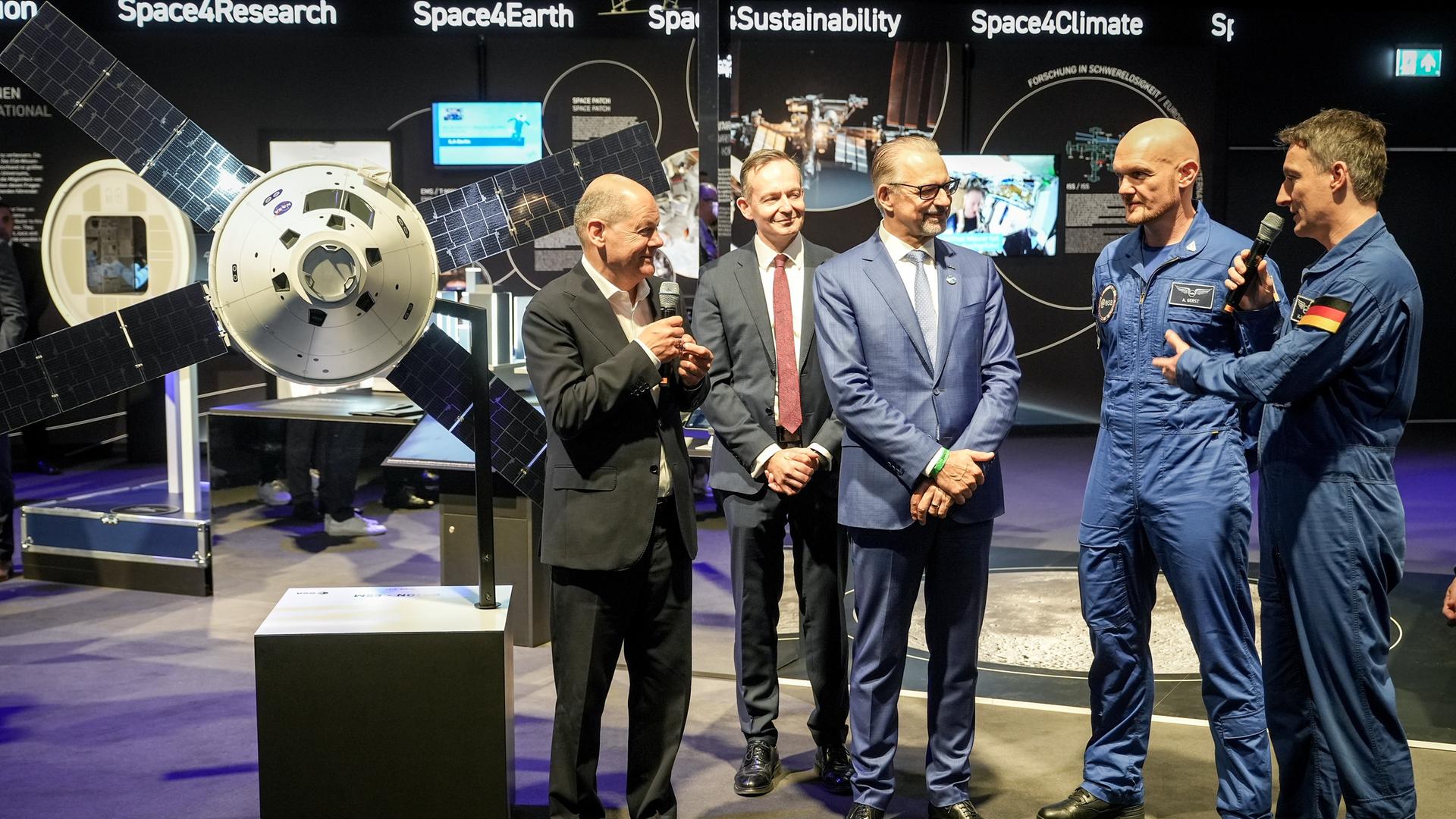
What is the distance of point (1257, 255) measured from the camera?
9.45 feet

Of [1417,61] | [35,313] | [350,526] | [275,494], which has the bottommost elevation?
[350,526]

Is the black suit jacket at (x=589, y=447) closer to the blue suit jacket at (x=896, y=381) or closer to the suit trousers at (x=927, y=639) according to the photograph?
the blue suit jacket at (x=896, y=381)

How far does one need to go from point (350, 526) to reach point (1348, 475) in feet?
16.9

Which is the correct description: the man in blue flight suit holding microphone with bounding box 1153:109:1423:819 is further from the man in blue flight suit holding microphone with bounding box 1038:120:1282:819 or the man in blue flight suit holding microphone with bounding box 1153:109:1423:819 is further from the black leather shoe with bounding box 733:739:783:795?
the black leather shoe with bounding box 733:739:783:795

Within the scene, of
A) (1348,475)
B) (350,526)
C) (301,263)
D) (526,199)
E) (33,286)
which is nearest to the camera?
(301,263)

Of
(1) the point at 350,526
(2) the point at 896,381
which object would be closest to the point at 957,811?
(2) the point at 896,381

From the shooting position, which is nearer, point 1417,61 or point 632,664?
point 632,664

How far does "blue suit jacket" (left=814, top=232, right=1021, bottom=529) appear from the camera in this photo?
3307 mm

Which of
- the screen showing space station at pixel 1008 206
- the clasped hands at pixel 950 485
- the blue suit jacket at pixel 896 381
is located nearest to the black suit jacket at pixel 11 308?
the blue suit jacket at pixel 896 381

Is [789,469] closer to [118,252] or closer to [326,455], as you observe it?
[326,455]

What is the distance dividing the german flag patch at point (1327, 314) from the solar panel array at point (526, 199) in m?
1.50

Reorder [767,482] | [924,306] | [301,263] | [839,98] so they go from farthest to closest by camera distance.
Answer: [839,98] → [767,482] → [924,306] → [301,263]

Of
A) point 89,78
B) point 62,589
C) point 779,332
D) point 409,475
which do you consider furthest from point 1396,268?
point 62,589

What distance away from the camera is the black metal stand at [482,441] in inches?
126
